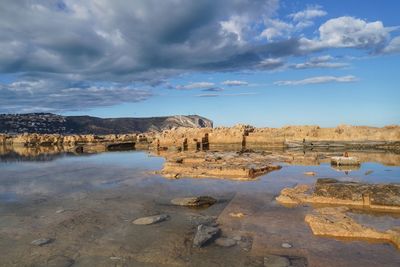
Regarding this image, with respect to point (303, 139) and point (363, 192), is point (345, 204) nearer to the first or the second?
point (363, 192)

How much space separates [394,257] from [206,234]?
12.1 ft

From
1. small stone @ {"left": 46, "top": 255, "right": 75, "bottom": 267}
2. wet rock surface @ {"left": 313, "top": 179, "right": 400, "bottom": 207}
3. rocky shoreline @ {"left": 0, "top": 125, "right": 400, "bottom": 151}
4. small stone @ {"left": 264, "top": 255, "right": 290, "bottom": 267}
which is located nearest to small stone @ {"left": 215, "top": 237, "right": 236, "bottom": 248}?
small stone @ {"left": 264, "top": 255, "right": 290, "bottom": 267}

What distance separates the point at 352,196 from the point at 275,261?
552cm

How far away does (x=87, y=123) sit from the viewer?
158500 mm

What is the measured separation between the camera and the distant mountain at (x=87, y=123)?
5600 inches

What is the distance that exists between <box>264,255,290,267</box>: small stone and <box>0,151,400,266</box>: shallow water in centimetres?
16

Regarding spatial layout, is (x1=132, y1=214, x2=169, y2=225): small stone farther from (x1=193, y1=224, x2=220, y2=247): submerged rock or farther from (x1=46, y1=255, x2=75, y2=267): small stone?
(x1=46, y1=255, x2=75, y2=267): small stone

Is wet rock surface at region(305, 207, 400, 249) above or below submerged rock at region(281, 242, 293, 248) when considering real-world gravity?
above

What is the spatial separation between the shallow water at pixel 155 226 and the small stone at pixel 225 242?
0.59ft

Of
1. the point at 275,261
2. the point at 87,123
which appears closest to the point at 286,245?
the point at 275,261

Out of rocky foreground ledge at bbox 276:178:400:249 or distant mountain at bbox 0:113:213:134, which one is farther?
distant mountain at bbox 0:113:213:134

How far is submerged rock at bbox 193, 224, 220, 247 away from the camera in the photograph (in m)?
7.33

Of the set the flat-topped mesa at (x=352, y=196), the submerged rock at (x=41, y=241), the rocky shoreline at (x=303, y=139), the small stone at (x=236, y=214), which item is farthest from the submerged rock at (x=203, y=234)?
the rocky shoreline at (x=303, y=139)

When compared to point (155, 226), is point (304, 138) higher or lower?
higher
